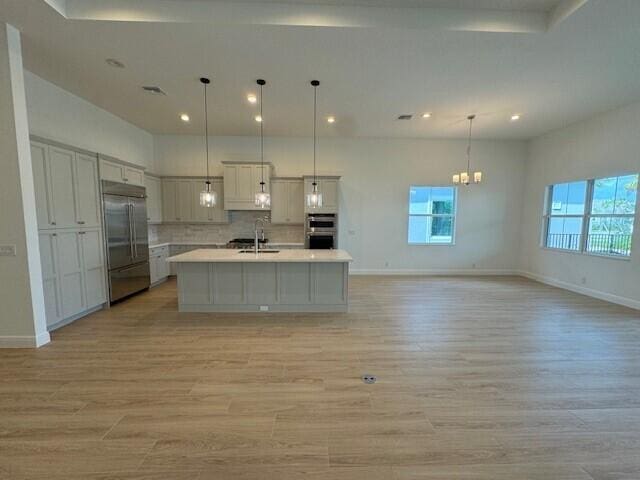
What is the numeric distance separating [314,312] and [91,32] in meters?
4.19

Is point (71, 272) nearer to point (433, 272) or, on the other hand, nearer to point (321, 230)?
point (321, 230)

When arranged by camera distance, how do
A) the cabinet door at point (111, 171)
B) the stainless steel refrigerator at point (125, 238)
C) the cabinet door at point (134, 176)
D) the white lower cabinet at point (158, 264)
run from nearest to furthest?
the cabinet door at point (111, 171) < the stainless steel refrigerator at point (125, 238) < the cabinet door at point (134, 176) < the white lower cabinet at point (158, 264)

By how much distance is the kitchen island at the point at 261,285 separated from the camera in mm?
4152

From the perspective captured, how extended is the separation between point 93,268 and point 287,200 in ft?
12.2

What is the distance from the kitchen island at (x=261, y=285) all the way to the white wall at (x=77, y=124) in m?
2.64

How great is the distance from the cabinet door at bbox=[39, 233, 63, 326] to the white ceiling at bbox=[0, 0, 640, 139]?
222cm

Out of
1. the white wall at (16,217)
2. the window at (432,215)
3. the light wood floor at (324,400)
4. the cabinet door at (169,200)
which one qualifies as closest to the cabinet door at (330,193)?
the window at (432,215)

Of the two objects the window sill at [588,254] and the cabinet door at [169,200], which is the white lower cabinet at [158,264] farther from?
the window sill at [588,254]

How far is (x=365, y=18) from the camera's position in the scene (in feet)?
8.89

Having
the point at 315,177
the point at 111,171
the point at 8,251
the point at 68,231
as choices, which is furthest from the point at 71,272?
Result: the point at 315,177

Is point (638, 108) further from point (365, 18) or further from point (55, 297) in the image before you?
point (55, 297)

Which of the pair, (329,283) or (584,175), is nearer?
(329,283)

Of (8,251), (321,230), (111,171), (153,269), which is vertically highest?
(111,171)

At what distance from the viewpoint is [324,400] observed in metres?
2.22
